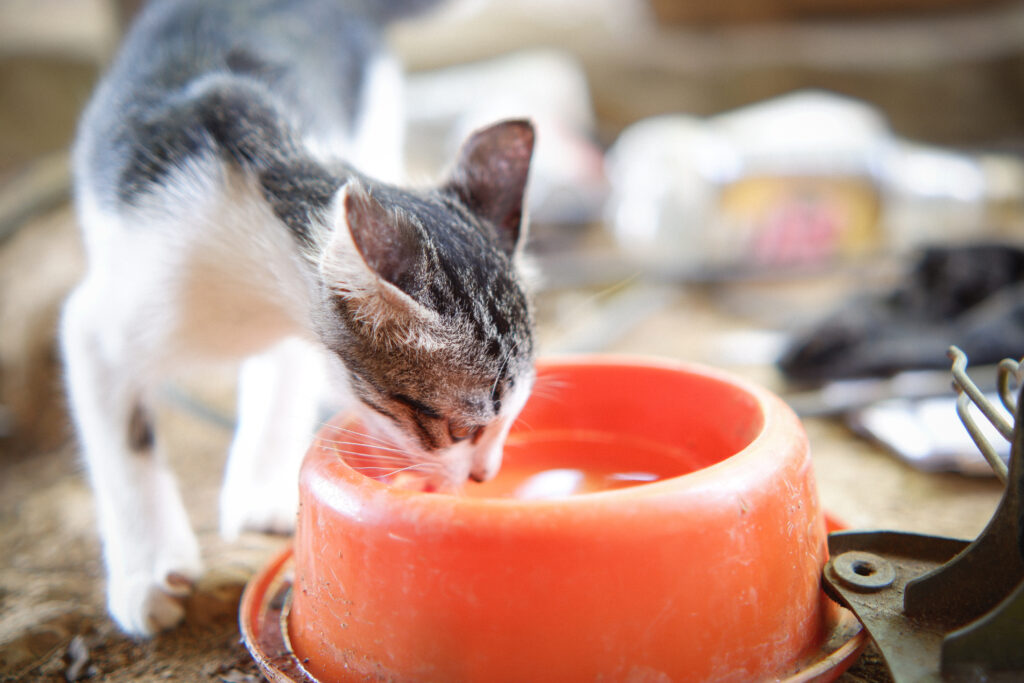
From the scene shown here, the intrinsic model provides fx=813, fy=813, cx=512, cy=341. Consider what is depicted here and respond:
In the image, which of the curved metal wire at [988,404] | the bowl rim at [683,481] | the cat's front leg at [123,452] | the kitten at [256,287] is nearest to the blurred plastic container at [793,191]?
the kitten at [256,287]

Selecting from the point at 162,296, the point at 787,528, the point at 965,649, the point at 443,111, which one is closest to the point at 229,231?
the point at 162,296

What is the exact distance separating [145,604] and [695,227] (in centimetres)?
245

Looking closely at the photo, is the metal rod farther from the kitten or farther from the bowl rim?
the kitten

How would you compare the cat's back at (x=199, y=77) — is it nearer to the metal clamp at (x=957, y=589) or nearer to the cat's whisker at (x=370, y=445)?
the cat's whisker at (x=370, y=445)

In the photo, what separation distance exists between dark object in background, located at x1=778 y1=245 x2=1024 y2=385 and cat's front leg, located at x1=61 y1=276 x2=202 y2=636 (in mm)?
1481

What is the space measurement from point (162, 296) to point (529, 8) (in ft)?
13.1

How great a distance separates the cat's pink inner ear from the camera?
0.85m

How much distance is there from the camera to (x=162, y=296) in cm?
118

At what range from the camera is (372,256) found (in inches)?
35.1

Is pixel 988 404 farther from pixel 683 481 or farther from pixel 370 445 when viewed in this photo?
pixel 370 445

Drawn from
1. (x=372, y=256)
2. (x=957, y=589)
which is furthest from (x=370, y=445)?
(x=957, y=589)

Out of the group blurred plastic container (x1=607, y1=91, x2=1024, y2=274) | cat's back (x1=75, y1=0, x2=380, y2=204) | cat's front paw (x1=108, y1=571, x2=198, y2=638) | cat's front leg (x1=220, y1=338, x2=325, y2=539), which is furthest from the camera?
blurred plastic container (x1=607, y1=91, x2=1024, y2=274)

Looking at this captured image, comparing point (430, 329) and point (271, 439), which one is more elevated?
point (430, 329)

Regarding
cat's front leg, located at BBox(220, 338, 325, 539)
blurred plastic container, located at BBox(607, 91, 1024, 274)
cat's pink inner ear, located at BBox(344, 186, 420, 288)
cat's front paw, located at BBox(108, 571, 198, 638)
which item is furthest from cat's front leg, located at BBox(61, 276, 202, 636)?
blurred plastic container, located at BBox(607, 91, 1024, 274)
